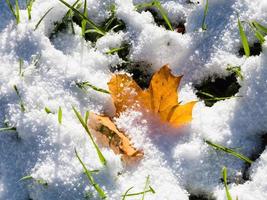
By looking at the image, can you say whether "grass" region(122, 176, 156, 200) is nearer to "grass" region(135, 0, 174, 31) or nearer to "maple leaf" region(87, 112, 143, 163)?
"maple leaf" region(87, 112, 143, 163)

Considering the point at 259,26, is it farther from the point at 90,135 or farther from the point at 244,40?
the point at 90,135

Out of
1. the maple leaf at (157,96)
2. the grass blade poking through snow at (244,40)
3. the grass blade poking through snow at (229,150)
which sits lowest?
the grass blade poking through snow at (229,150)

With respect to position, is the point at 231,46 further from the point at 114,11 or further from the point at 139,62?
the point at 114,11

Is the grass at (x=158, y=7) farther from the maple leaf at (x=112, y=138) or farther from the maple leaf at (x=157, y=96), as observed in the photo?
the maple leaf at (x=112, y=138)

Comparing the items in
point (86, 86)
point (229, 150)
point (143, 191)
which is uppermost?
point (86, 86)

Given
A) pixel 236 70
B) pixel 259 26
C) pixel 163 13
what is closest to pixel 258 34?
pixel 259 26

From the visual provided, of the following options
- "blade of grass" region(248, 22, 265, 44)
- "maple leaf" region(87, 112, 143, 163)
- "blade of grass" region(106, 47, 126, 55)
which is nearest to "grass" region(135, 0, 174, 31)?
"blade of grass" region(106, 47, 126, 55)

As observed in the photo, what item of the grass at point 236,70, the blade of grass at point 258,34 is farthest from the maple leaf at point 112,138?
the blade of grass at point 258,34

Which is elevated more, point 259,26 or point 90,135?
point 259,26
